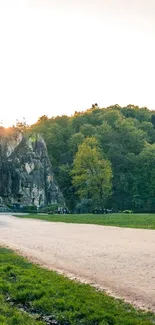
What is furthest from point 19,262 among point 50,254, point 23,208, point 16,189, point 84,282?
point 16,189

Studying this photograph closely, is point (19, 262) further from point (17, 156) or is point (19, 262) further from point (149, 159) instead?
point (149, 159)

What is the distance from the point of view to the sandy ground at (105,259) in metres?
10.4

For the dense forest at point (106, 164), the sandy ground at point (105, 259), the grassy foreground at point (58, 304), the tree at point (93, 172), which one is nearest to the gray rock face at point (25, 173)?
the dense forest at point (106, 164)

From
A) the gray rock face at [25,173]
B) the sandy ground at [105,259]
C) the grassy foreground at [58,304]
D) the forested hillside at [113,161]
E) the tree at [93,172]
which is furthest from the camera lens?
the forested hillside at [113,161]

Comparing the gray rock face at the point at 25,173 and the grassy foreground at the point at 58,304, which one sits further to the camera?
the gray rock face at the point at 25,173

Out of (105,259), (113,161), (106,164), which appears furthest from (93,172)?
(105,259)

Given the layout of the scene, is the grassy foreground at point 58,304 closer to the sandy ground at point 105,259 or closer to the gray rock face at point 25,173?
the sandy ground at point 105,259

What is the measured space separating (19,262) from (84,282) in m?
4.10

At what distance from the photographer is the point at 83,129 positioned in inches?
3610

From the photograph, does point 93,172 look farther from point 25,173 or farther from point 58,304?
point 58,304

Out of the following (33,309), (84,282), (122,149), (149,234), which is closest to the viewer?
(33,309)

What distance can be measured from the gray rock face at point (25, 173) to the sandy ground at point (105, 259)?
149 ft

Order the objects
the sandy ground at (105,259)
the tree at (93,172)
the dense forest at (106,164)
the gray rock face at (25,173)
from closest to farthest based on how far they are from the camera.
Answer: the sandy ground at (105,259)
the tree at (93,172)
the dense forest at (106,164)
the gray rock face at (25,173)

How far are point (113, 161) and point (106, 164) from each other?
756 inches
